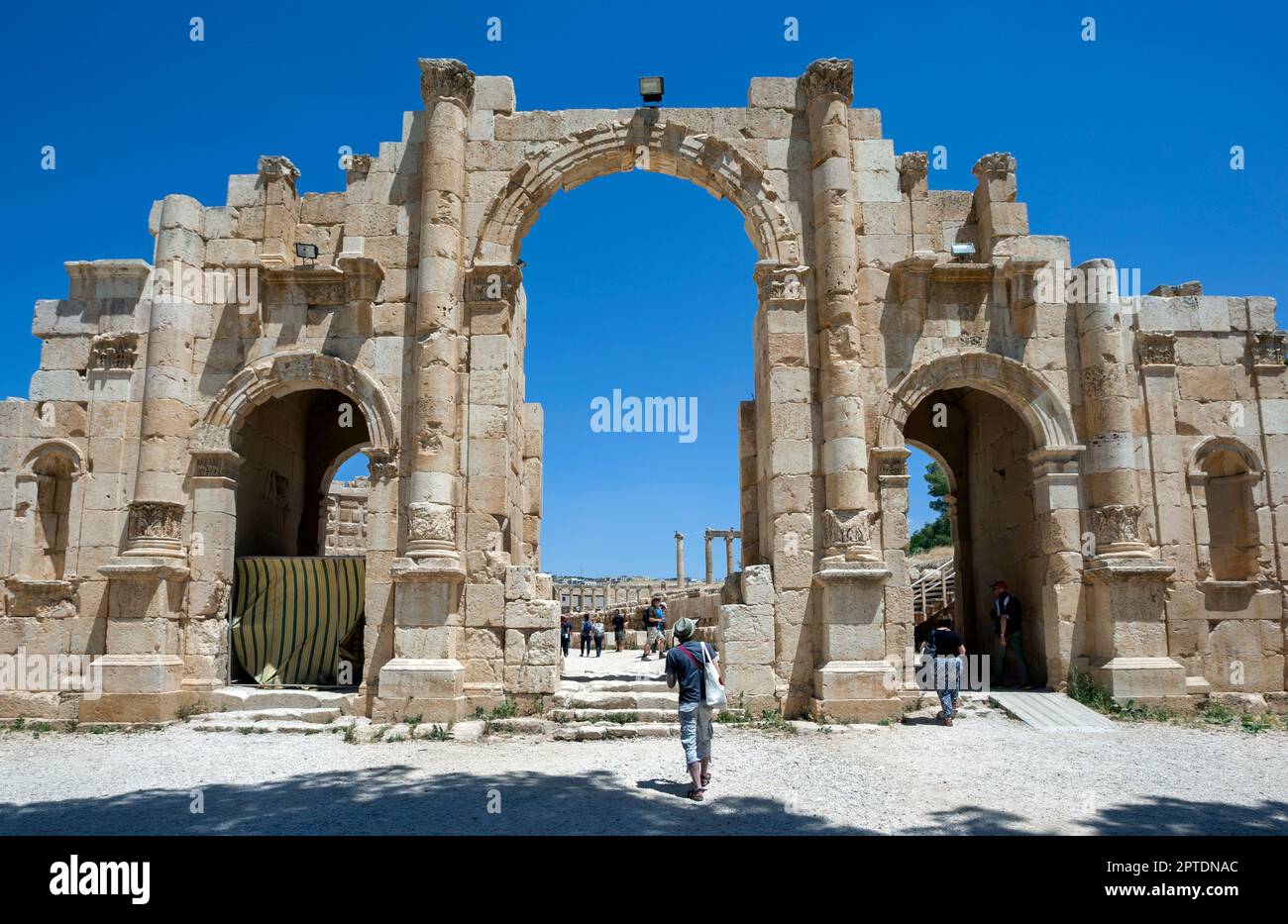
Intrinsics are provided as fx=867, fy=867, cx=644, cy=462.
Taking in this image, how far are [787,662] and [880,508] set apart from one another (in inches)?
89.0

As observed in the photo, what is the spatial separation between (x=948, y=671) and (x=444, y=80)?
31.8 ft

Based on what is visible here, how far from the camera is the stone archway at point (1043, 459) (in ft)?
A: 35.8

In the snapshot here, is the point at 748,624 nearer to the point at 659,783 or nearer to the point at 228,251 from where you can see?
the point at 659,783

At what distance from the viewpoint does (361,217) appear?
11.6 m

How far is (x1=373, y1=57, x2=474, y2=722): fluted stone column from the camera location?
10.1 meters

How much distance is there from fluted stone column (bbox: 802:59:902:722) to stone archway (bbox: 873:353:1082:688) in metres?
0.65

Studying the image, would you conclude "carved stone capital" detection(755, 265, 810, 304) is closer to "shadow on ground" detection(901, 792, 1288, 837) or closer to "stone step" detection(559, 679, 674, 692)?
"stone step" detection(559, 679, 674, 692)

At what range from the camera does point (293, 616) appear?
1195 centimetres

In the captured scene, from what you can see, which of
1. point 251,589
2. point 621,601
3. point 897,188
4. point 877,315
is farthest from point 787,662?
point 621,601

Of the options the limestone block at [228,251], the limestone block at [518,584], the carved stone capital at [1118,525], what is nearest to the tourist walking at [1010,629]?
the carved stone capital at [1118,525]

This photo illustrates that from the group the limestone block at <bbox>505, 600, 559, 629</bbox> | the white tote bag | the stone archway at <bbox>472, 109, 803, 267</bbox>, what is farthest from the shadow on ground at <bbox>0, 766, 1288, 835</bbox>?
the stone archway at <bbox>472, 109, 803, 267</bbox>

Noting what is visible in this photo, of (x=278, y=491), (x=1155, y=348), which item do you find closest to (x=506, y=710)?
(x=278, y=491)

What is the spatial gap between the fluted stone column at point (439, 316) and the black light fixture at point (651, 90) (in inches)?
90.3

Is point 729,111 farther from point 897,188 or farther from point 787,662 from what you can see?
point 787,662
